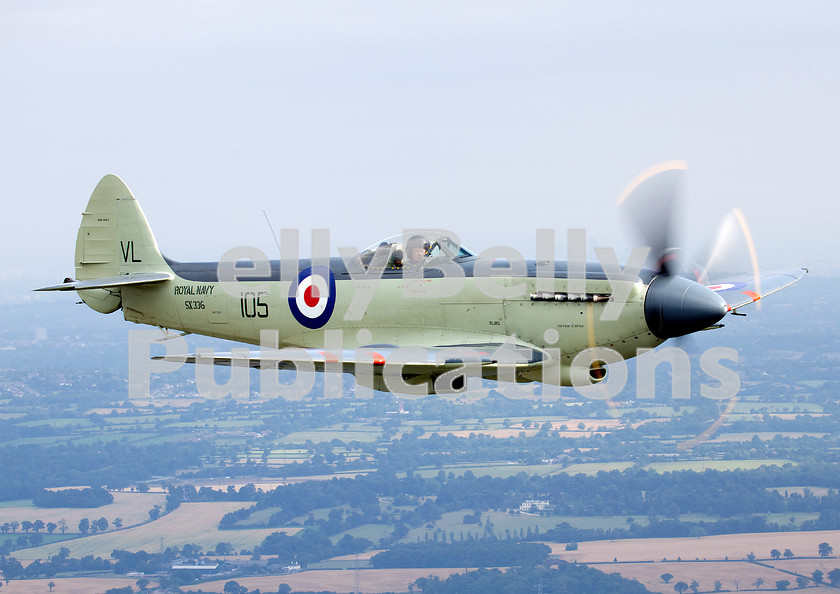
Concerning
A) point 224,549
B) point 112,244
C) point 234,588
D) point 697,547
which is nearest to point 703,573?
point 697,547

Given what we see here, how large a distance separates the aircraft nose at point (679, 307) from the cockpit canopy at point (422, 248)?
10.9ft

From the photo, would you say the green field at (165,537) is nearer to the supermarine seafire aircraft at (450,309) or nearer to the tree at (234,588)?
the tree at (234,588)

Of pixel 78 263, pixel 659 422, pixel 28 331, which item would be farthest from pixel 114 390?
pixel 78 263

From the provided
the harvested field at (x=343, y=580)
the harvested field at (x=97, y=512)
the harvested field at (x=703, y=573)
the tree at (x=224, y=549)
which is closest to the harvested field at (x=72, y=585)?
the tree at (x=224, y=549)

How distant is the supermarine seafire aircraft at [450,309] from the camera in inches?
605

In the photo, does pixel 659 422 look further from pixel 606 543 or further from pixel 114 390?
pixel 114 390

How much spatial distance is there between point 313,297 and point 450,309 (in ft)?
9.09

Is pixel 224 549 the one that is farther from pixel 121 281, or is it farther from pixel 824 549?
pixel 121 281

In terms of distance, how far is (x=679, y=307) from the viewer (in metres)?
15.0

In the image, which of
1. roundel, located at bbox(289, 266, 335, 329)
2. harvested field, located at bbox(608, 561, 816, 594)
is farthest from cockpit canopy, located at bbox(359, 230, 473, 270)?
harvested field, located at bbox(608, 561, 816, 594)

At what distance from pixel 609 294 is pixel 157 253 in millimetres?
9686

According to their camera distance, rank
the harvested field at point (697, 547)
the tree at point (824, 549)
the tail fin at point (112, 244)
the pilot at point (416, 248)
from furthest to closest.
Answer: the tree at point (824, 549), the harvested field at point (697, 547), the tail fin at point (112, 244), the pilot at point (416, 248)

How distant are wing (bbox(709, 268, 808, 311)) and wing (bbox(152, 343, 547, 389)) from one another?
4.16 m

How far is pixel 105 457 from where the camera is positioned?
7344 centimetres
